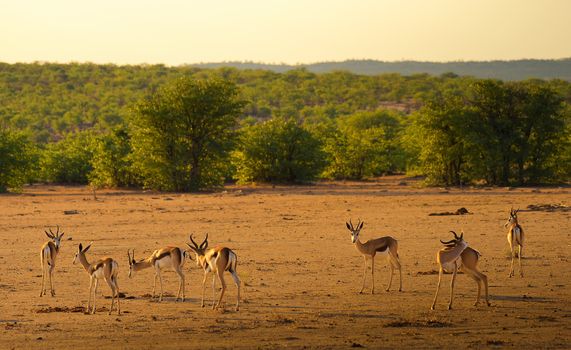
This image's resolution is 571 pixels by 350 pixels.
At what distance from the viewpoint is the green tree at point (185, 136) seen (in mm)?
42906

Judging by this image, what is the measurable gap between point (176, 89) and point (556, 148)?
1975 centimetres

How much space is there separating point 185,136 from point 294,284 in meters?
28.6

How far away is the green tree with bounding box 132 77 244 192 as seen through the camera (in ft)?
141

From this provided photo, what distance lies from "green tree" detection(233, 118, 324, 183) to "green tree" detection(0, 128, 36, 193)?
35.0 ft

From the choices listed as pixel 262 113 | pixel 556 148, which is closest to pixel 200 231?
pixel 556 148

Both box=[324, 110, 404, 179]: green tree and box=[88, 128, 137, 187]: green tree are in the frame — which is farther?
box=[324, 110, 404, 179]: green tree

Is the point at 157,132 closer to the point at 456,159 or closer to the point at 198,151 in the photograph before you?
the point at 198,151

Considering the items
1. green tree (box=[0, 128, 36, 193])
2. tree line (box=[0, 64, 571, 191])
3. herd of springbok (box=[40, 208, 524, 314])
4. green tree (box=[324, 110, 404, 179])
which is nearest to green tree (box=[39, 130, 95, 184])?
tree line (box=[0, 64, 571, 191])

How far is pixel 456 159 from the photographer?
151ft

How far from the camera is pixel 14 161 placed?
4325 cm

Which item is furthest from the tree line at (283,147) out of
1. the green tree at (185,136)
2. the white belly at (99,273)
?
the white belly at (99,273)

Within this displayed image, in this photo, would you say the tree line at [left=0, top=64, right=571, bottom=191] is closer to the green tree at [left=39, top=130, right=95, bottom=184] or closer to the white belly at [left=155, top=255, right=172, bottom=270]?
the green tree at [left=39, top=130, right=95, bottom=184]

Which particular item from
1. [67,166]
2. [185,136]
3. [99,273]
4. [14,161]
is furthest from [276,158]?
[99,273]

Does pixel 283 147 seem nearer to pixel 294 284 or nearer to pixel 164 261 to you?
pixel 294 284
